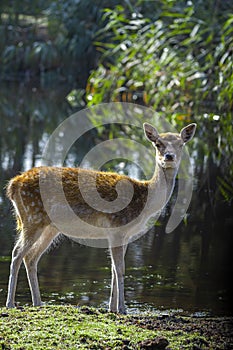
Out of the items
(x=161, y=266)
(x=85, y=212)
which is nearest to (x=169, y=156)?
(x=85, y=212)

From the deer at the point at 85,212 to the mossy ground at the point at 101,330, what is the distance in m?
0.51

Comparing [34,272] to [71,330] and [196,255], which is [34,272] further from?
[196,255]

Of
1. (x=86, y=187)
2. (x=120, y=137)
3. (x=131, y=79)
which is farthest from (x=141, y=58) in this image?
(x=86, y=187)

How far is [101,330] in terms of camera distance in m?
5.24

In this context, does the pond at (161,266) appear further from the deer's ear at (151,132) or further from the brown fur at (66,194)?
the deer's ear at (151,132)

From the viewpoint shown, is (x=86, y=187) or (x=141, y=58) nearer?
(x=86, y=187)

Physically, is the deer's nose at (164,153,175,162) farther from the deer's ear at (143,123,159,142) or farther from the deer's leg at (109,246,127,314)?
the deer's leg at (109,246,127,314)

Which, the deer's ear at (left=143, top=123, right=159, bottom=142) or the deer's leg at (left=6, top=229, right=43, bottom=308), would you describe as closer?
the deer's leg at (left=6, top=229, right=43, bottom=308)

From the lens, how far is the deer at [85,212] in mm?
6246

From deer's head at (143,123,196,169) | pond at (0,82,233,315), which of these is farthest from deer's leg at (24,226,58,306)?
deer's head at (143,123,196,169)

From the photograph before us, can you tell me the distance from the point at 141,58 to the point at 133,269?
12621 mm

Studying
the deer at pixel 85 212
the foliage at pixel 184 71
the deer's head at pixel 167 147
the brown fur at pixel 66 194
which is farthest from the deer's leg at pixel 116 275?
the foliage at pixel 184 71

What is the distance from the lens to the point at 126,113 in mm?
20719

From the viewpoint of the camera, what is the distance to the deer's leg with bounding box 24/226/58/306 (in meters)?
6.32
